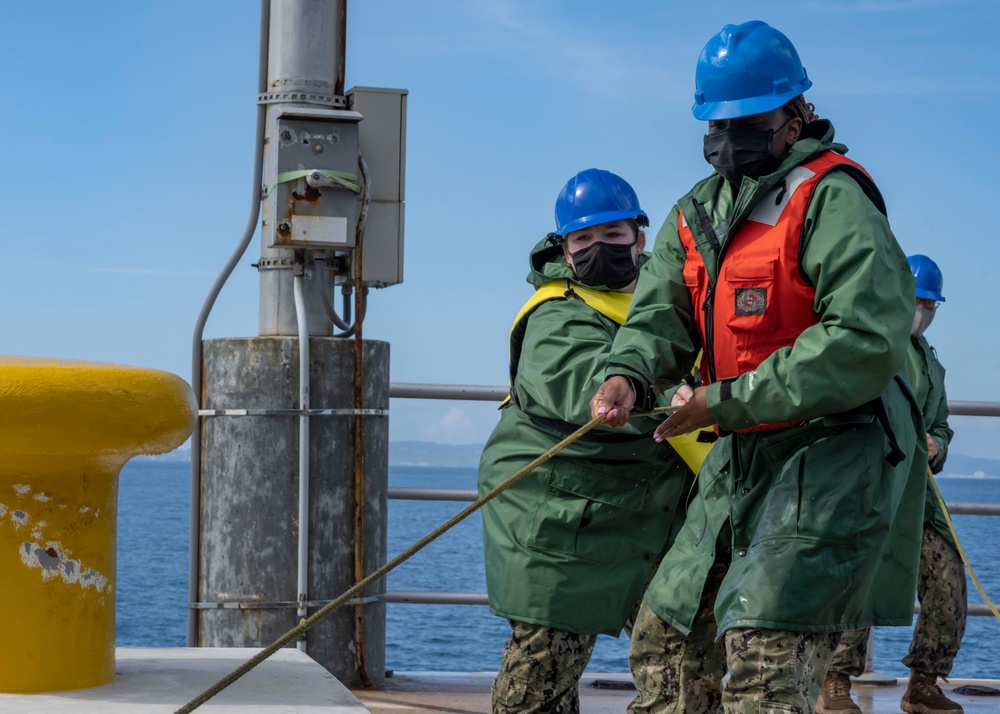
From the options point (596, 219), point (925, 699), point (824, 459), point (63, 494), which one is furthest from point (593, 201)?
point (925, 699)

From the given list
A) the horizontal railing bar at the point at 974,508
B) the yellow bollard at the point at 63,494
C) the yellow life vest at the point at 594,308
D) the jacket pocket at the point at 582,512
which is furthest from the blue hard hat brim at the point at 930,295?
the yellow bollard at the point at 63,494

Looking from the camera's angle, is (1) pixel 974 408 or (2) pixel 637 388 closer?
→ (2) pixel 637 388

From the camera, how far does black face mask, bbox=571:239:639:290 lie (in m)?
4.40

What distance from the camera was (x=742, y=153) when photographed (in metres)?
3.25

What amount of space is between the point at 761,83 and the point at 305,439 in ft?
8.92

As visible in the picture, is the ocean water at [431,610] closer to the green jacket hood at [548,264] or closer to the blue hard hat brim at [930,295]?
the green jacket hood at [548,264]

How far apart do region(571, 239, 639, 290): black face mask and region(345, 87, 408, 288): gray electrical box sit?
60.7 inches

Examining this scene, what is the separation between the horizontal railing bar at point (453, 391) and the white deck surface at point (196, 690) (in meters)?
2.35

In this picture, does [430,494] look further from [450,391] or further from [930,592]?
[930,592]

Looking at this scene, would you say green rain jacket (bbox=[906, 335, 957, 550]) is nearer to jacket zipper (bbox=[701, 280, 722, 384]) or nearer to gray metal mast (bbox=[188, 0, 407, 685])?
gray metal mast (bbox=[188, 0, 407, 685])

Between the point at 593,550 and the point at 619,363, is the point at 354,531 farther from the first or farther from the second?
the point at 619,363

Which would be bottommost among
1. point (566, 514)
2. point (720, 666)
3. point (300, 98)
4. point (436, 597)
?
point (436, 597)

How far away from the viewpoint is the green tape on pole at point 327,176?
5555 mm

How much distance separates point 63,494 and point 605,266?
1876 mm
